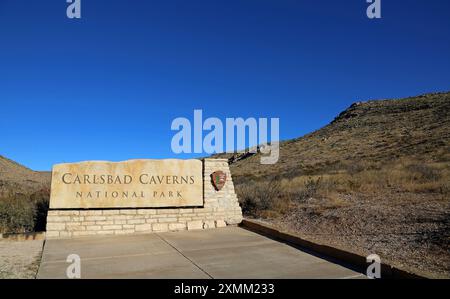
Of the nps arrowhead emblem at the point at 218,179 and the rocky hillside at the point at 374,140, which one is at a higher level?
the rocky hillside at the point at 374,140

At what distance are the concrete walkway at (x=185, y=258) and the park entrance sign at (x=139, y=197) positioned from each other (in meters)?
0.68

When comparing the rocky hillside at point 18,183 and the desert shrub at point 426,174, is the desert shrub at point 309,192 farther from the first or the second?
the rocky hillside at point 18,183

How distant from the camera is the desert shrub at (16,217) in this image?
10625 mm

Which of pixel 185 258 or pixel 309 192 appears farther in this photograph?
pixel 309 192

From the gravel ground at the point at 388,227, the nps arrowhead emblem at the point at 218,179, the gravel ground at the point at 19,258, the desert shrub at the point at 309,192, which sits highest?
the nps arrowhead emblem at the point at 218,179

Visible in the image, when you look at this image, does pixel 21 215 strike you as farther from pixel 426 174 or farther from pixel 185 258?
pixel 426 174

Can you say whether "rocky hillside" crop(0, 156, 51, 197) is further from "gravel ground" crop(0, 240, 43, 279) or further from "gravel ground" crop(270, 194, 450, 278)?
"gravel ground" crop(270, 194, 450, 278)

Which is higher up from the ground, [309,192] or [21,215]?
[309,192]

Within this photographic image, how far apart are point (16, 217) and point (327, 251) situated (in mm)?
8613

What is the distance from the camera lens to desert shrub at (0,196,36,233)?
1062cm

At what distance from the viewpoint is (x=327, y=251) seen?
7.72 m

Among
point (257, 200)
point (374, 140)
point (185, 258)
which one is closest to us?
point (185, 258)

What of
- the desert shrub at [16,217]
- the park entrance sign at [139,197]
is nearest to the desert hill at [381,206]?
the park entrance sign at [139,197]

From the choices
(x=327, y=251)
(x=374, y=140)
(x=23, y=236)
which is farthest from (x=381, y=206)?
(x=374, y=140)
